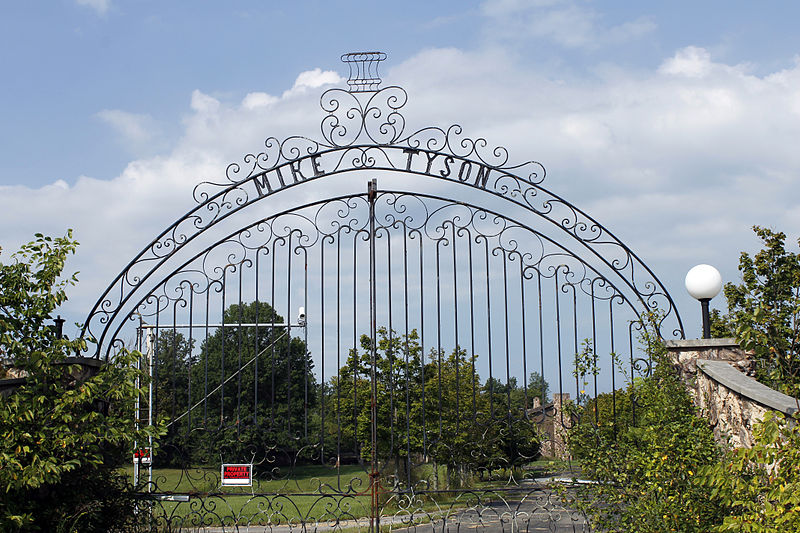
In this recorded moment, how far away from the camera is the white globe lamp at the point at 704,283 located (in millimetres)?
6027

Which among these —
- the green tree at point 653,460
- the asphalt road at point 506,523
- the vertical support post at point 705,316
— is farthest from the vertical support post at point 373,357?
the vertical support post at point 705,316

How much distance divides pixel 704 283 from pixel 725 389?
3.14ft

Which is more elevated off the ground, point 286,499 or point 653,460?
point 653,460

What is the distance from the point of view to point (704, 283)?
19.8 ft

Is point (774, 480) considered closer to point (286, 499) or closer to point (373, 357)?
point (373, 357)

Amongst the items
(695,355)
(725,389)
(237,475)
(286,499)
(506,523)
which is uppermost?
(695,355)

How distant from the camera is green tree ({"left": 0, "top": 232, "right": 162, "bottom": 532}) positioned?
5.08 m

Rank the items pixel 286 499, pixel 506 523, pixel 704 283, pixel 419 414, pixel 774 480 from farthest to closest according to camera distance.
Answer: pixel 286 499
pixel 419 414
pixel 506 523
pixel 704 283
pixel 774 480

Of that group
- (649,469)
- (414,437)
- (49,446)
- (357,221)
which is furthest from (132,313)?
(649,469)

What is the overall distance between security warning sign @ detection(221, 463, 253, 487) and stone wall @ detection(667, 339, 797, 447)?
12.3ft

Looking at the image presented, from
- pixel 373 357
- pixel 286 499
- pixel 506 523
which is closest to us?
pixel 373 357

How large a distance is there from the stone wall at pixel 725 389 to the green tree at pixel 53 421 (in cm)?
438

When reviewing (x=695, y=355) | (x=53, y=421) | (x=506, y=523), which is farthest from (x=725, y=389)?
(x=53, y=421)

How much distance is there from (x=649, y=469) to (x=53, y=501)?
4.50 m
